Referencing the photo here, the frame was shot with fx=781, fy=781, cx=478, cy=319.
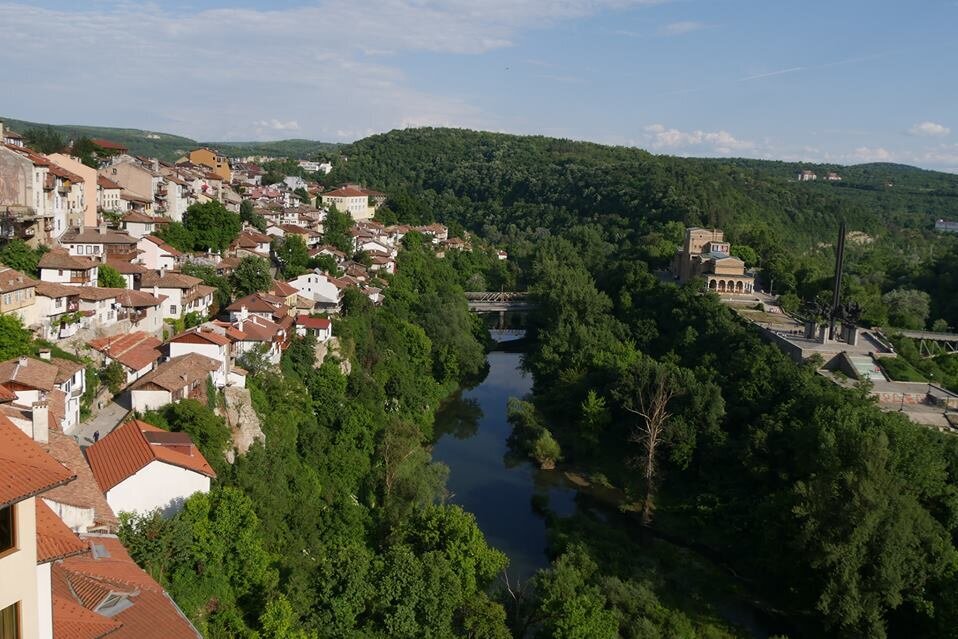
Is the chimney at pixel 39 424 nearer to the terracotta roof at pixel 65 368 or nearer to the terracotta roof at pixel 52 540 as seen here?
the terracotta roof at pixel 65 368

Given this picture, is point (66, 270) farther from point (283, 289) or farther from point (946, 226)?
point (946, 226)

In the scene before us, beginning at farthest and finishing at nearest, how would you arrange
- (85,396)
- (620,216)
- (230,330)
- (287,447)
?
1. (620,216)
2. (230,330)
3. (287,447)
4. (85,396)

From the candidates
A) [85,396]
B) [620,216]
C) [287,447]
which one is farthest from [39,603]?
[620,216]

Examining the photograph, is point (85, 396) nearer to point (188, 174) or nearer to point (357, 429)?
point (357, 429)

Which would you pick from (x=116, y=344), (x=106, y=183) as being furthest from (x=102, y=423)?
(x=106, y=183)

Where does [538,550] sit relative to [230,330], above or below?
below
